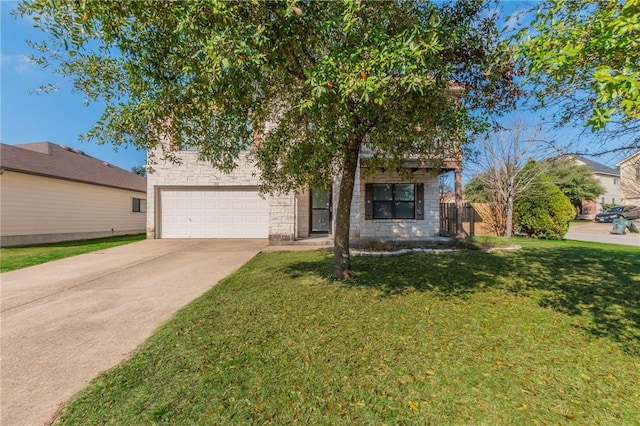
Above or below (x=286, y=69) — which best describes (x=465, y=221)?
below

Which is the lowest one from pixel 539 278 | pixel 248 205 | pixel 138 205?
pixel 539 278

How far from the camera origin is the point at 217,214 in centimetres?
1338

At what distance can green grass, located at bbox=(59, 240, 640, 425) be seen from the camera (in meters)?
2.18

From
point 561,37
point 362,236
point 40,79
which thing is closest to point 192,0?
point 40,79

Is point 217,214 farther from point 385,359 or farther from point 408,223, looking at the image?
point 385,359

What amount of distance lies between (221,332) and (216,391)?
3.83 feet

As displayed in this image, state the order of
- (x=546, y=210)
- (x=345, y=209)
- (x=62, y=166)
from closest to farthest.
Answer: (x=345, y=209) → (x=546, y=210) → (x=62, y=166)

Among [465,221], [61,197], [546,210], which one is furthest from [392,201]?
[61,197]

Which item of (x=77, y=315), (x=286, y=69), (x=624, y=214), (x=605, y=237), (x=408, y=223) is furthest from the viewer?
(x=624, y=214)

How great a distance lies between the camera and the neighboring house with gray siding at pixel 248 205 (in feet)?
39.8

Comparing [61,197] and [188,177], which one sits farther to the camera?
[61,197]

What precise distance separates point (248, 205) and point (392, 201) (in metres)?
6.55

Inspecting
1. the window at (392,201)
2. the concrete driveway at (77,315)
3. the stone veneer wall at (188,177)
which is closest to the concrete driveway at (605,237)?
the window at (392,201)

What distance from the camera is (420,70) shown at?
9.97 feet
